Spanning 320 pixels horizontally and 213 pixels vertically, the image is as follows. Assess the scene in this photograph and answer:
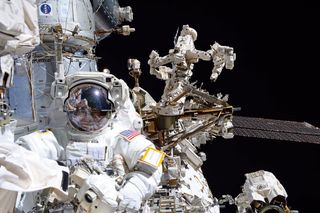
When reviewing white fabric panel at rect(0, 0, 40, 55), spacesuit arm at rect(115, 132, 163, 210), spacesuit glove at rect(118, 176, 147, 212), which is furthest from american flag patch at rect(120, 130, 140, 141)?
white fabric panel at rect(0, 0, 40, 55)

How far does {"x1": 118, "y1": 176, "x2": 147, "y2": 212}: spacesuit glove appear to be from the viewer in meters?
2.04

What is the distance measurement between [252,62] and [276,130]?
1084mm

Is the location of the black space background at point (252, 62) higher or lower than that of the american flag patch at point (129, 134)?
higher

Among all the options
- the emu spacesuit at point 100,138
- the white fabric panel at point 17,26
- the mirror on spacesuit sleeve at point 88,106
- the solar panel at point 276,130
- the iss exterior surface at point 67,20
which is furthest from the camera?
the solar panel at point 276,130

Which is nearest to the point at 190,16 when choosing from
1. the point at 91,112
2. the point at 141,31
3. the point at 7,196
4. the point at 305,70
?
the point at 141,31

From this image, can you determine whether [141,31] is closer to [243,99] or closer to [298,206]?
[243,99]

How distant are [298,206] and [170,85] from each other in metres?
2.74

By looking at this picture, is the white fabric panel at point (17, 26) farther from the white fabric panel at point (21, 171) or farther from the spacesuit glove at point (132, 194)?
the spacesuit glove at point (132, 194)

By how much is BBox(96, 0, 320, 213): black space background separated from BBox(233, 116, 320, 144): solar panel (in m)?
0.23

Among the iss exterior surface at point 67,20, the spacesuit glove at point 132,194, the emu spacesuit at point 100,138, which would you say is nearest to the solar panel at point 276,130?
the iss exterior surface at point 67,20

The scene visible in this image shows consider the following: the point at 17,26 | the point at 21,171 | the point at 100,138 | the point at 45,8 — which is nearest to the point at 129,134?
the point at 100,138

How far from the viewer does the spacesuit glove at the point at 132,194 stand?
2043 millimetres

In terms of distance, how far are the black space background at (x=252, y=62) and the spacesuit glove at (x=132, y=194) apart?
3414 millimetres

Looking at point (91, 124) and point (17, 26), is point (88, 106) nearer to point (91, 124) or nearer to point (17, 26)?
point (91, 124)
